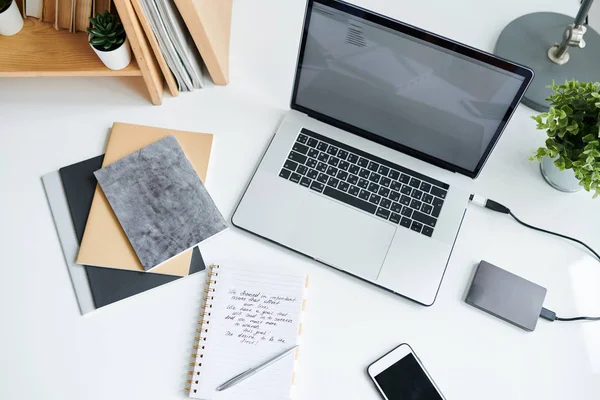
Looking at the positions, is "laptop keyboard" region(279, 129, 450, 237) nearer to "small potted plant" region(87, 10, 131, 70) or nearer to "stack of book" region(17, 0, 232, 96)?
"stack of book" region(17, 0, 232, 96)

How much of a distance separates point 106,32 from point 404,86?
1.59 feet

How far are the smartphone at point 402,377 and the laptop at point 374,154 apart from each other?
0.30 ft

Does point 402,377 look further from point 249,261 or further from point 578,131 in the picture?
point 578,131

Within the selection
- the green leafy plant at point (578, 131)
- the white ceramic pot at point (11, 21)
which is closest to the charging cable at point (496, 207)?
the green leafy plant at point (578, 131)

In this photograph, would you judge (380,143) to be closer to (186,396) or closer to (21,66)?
(186,396)

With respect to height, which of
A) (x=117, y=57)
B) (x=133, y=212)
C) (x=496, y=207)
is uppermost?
(x=117, y=57)

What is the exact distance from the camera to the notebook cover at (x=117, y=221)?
2.83 feet

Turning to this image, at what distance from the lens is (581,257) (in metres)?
0.90

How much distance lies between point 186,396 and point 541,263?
60 cm

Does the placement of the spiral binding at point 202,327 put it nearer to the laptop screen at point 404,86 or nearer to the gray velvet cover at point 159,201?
the gray velvet cover at point 159,201

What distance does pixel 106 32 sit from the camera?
34.2 inches

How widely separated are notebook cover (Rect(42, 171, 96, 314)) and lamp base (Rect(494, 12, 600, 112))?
819 mm

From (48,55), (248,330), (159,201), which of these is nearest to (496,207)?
(248,330)

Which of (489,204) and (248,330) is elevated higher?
(489,204)
